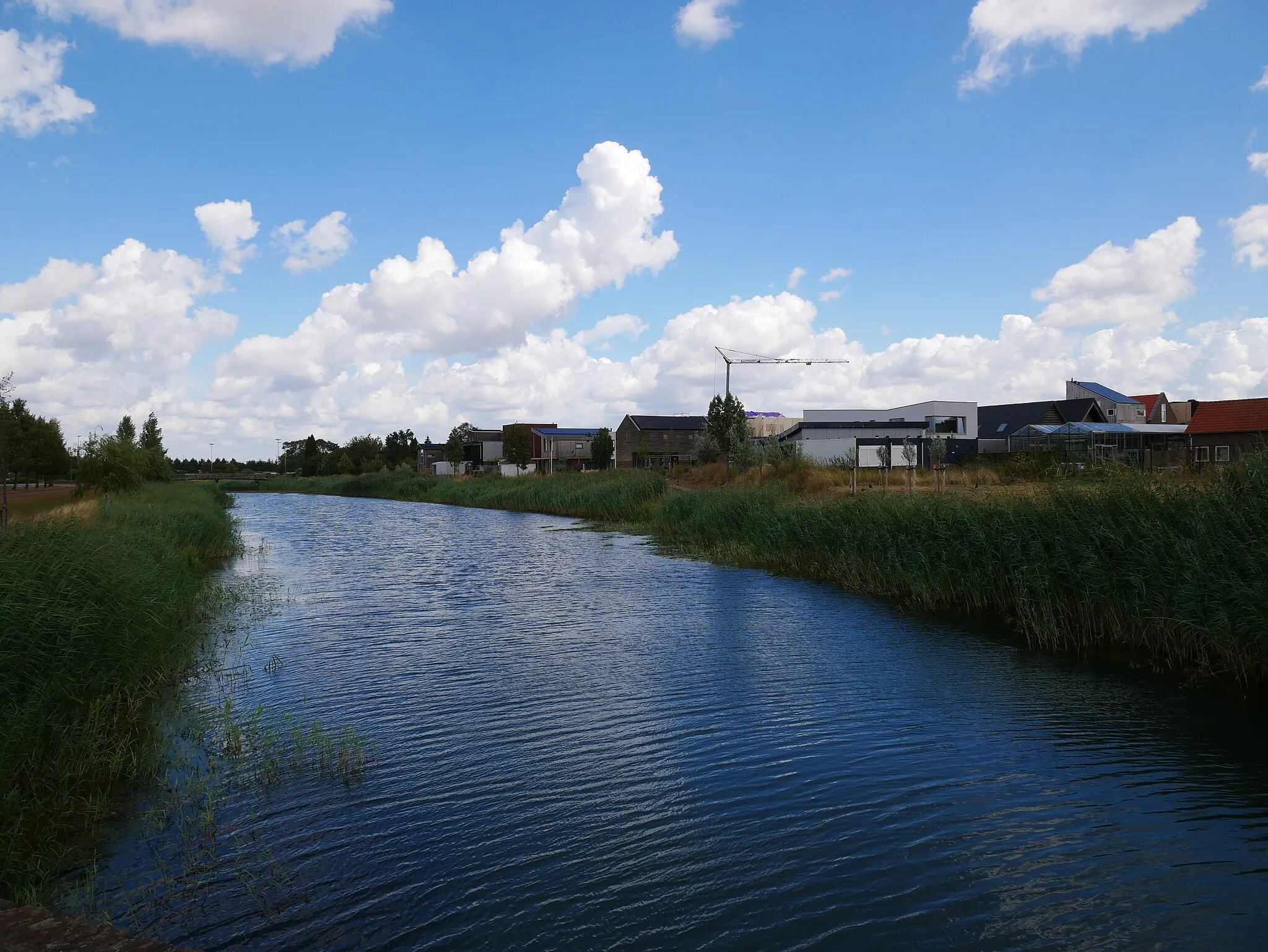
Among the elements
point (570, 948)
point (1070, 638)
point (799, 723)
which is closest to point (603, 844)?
point (570, 948)

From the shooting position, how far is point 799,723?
34.5 ft

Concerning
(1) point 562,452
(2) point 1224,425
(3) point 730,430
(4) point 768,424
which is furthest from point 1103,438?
(1) point 562,452

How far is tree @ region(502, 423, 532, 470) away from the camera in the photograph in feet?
316

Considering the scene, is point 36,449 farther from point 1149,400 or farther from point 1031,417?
point 1149,400

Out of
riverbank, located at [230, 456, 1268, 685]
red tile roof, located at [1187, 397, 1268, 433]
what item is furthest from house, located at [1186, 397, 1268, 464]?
riverbank, located at [230, 456, 1268, 685]

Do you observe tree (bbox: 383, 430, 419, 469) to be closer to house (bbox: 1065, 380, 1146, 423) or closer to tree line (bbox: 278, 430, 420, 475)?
tree line (bbox: 278, 430, 420, 475)

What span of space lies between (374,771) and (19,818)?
3126 mm

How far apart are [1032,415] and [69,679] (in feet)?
240

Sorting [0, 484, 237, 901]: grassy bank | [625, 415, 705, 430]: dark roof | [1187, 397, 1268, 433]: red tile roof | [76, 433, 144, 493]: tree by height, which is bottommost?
[0, 484, 237, 901]: grassy bank

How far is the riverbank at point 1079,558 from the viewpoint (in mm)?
11852

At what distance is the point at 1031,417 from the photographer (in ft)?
229

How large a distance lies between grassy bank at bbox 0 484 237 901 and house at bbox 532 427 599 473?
90242mm

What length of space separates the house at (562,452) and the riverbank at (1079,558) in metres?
77.9

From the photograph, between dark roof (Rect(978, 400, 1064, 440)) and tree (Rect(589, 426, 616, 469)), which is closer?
dark roof (Rect(978, 400, 1064, 440))
